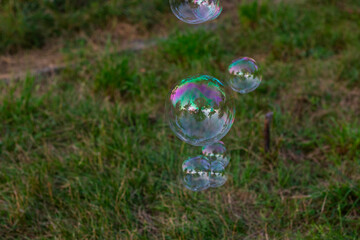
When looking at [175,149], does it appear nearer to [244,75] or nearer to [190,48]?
[244,75]

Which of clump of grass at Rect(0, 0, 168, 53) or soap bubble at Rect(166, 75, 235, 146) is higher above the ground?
clump of grass at Rect(0, 0, 168, 53)

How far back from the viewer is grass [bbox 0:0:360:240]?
2.66m

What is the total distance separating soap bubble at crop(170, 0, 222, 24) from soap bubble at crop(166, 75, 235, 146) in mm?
485

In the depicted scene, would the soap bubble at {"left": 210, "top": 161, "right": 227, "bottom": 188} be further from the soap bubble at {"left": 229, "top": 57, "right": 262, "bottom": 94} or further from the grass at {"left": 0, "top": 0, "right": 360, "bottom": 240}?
the soap bubble at {"left": 229, "top": 57, "right": 262, "bottom": 94}

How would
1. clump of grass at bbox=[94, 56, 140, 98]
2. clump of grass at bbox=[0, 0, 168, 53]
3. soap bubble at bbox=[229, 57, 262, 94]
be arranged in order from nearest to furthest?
soap bubble at bbox=[229, 57, 262, 94] → clump of grass at bbox=[94, 56, 140, 98] → clump of grass at bbox=[0, 0, 168, 53]

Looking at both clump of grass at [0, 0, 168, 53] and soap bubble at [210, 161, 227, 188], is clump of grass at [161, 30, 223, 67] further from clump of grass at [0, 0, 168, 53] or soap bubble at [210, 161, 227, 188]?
soap bubble at [210, 161, 227, 188]

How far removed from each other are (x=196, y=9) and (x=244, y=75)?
575 millimetres

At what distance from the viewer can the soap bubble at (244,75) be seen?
2.92 metres

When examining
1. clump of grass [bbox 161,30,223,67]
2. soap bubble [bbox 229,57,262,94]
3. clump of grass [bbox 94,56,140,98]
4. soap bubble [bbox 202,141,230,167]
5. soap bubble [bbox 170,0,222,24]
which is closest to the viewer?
soap bubble [bbox 170,0,222,24]

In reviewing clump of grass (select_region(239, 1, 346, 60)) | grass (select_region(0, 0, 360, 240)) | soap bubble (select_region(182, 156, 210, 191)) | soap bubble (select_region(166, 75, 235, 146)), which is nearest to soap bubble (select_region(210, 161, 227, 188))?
soap bubble (select_region(182, 156, 210, 191))

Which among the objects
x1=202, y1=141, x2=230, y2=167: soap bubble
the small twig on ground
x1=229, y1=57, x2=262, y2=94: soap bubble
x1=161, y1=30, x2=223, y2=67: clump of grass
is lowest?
x1=202, y1=141, x2=230, y2=167: soap bubble

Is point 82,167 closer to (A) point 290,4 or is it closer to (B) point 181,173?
(B) point 181,173

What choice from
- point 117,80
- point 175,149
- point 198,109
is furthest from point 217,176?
point 117,80

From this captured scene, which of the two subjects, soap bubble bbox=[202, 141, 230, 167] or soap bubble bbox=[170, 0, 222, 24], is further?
soap bubble bbox=[202, 141, 230, 167]
